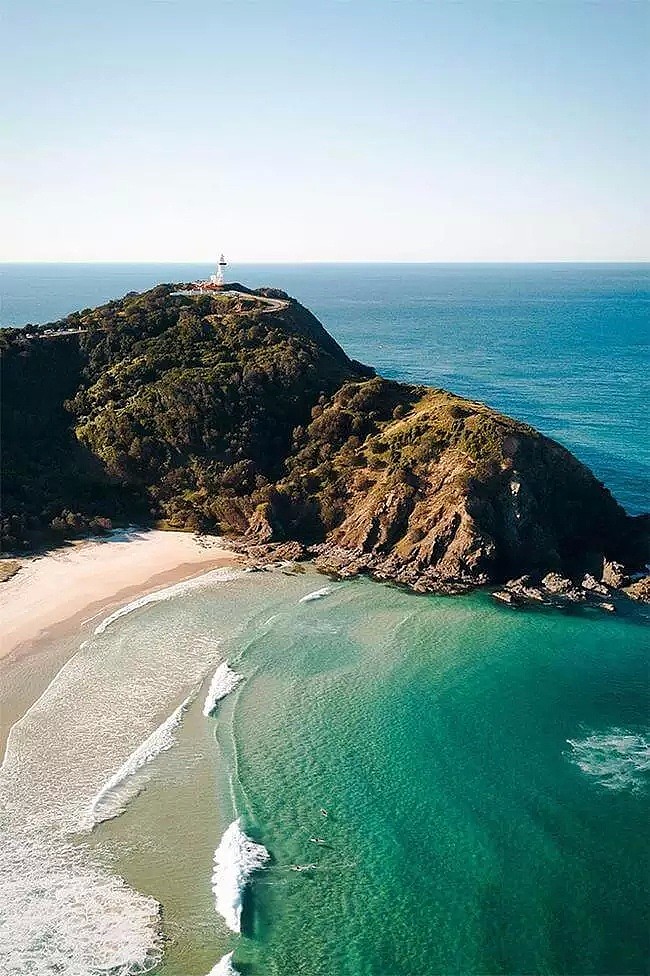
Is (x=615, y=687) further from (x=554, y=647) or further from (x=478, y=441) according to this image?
(x=478, y=441)

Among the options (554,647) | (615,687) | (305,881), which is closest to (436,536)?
(554,647)

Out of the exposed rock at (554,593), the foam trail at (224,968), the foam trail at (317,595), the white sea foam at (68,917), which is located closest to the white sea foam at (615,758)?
the exposed rock at (554,593)

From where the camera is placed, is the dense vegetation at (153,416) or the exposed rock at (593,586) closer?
the exposed rock at (593,586)

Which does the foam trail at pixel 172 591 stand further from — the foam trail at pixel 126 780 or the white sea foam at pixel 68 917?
the white sea foam at pixel 68 917

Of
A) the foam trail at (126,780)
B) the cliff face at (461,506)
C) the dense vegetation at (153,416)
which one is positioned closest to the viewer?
the foam trail at (126,780)

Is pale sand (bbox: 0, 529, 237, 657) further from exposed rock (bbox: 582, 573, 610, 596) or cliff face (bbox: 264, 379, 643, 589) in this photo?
exposed rock (bbox: 582, 573, 610, 596)

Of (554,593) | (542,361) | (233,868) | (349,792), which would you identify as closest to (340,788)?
(349,792)

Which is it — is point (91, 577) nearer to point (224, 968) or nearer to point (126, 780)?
point (126, 780)
